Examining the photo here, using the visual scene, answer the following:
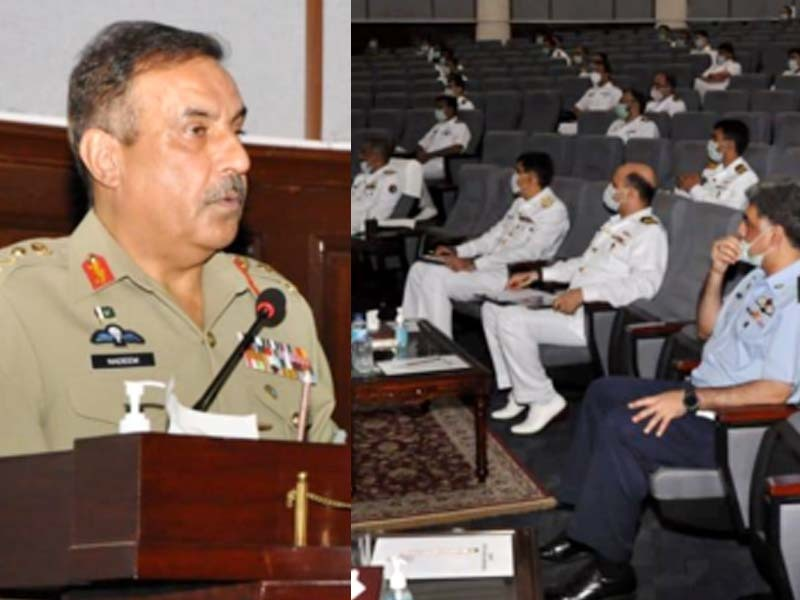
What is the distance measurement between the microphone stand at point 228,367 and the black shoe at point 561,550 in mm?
1812

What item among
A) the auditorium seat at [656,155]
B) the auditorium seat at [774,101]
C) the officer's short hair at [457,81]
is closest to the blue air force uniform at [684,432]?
the auditorium seat at [656,155]

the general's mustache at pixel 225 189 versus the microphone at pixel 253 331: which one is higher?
the general's mustache at pixel 225 189

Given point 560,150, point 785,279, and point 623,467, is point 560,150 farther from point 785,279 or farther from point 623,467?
point 623,467

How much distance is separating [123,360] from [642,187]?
290cm

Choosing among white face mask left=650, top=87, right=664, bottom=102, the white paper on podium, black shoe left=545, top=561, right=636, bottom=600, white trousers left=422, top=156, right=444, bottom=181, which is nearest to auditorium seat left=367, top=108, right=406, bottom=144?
white trousers left=422, top=156, right=444, bottom=181

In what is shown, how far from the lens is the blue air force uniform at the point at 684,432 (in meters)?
2.45

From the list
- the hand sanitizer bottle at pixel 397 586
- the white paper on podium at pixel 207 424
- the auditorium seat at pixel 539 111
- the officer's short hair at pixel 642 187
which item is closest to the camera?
the white paper on podium at pixel 207 424

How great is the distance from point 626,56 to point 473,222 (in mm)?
5513

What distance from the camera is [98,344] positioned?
912mm

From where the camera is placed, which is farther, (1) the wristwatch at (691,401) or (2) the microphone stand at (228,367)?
(1) the wristwatch at (691,401)

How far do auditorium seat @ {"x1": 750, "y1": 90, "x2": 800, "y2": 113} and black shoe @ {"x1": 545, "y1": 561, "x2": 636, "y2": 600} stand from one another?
467 cm

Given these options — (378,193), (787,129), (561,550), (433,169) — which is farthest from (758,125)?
(561,550)

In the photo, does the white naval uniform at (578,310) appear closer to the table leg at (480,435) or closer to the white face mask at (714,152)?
the table leg at (480,435)

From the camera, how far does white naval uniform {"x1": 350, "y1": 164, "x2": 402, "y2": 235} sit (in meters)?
5.27
